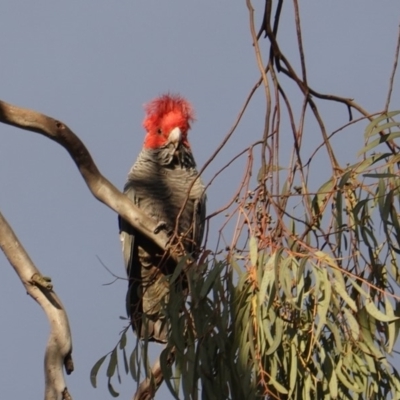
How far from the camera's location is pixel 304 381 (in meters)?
2.47

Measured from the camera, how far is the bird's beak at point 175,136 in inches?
172

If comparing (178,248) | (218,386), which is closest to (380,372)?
(218,386)

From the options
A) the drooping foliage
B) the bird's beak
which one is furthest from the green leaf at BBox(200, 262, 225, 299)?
the bird's beak

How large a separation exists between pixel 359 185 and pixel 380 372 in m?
0.47

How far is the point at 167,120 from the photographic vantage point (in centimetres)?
441

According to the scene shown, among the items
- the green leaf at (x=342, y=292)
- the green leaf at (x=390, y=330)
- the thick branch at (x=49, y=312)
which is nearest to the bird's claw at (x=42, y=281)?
the thick branch at (x=49, y=312)

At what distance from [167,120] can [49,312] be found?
187 centimetres

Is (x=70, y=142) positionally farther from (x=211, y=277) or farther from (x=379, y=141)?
(x=379, y=141)

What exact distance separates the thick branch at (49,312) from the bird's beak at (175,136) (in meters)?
1.63

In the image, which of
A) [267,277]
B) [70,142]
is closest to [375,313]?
[267,277]

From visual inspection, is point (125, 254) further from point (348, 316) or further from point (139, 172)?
point (348, 316)

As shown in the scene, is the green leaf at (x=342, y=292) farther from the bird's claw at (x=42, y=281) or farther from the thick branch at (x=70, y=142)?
the bird's claw at (x=42, y=281)

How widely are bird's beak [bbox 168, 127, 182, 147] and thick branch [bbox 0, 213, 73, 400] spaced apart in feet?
5.34

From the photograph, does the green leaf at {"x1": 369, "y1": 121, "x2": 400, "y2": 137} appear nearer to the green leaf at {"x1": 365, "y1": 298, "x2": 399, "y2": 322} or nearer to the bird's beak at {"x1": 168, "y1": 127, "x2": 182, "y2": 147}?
the green leaf at {"x1": 365, "y1": 298, "x2": 399, "y2": 322}
